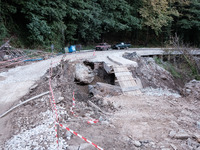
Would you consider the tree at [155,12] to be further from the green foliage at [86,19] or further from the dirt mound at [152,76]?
the dirt mound at [152,76]

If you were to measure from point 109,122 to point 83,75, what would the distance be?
16.5 feet

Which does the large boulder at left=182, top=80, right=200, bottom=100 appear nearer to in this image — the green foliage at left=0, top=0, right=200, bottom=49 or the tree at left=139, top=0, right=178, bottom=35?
the green foliage at left=0, top=0, right=200, bottom=49

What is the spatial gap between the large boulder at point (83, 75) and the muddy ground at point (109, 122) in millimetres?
930

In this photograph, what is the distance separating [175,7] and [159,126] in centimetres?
2736

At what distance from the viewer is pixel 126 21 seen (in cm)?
2545

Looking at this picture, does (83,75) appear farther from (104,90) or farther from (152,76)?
(152,76)

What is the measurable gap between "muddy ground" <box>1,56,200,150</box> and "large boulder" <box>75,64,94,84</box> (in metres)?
0.93

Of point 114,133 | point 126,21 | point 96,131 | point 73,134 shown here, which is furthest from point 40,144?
point 126,21

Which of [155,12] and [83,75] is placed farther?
[155,12]

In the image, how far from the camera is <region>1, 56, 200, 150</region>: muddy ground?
4410 millimetres

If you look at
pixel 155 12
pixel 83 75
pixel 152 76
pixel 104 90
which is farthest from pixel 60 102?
pixel 155 12

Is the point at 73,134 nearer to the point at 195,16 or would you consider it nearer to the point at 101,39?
the point at 101,39

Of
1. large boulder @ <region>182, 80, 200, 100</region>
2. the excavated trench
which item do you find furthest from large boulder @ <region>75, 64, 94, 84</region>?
large boulder @ <region>182, 80, 200, 100</region>

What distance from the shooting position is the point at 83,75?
10.2 meters
